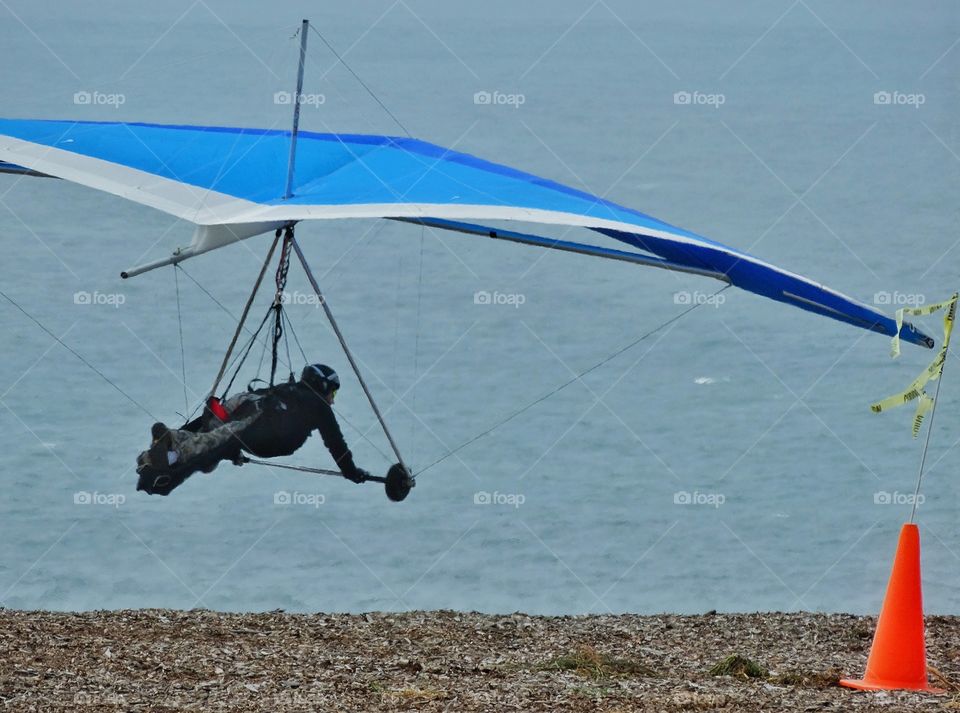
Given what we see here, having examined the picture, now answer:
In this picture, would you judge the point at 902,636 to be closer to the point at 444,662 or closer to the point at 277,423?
the point at 444,662

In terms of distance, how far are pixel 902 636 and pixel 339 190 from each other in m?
3.49

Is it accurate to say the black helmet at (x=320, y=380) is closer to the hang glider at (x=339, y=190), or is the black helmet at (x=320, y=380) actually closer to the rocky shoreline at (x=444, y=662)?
the hang glider at (x=339, y=190)

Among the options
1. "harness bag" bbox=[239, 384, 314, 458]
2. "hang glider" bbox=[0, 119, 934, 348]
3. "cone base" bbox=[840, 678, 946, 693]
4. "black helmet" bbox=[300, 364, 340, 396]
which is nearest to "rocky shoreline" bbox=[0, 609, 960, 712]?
"cone base" bbox=[840, 678, 946, 693]

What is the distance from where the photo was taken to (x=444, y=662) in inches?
315

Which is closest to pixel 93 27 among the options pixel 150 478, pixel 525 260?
pixel 525 260

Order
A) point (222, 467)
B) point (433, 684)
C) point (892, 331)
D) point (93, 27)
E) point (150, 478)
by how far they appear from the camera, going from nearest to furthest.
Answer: point (433, 684) < point (892, 331) < point (150, 478) < point (222, 467) < point (93, 27)

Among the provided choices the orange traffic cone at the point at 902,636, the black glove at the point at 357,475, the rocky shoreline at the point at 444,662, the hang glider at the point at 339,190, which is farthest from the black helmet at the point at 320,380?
the orange traffic cone at the point at 902,636

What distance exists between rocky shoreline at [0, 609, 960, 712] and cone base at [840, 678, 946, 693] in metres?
0.09

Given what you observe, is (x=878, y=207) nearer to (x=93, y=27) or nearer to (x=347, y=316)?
(x=347, y=316)

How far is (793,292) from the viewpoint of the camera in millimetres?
8141

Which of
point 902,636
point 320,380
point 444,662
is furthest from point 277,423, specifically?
point 902,636

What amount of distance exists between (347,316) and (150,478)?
22.0 feet

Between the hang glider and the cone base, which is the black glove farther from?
the cone base

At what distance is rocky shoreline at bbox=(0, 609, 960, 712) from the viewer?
23.3ft
